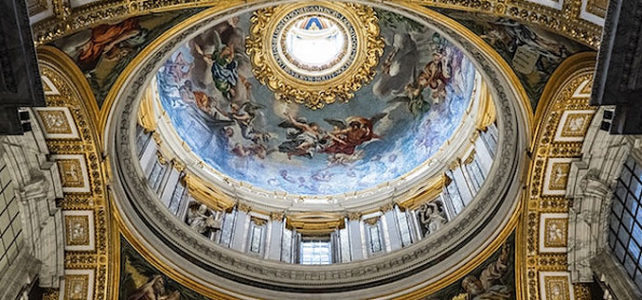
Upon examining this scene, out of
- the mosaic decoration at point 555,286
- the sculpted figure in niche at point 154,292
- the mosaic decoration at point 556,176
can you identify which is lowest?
the mosaic decoration at point 555,286

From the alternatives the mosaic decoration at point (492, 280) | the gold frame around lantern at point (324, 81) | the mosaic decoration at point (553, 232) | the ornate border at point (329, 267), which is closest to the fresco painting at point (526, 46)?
the ornate border at point (329, 267)

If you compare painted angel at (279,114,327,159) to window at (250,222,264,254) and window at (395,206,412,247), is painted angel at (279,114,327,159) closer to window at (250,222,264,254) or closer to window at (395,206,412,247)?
window at (250,222,264,254)

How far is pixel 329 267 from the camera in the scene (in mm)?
18953

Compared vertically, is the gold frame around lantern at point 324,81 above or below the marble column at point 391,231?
above

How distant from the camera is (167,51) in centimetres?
1455

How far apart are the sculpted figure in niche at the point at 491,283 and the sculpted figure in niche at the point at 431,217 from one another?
8.92ft

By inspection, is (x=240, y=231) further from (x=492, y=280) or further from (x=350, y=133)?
(x=492, y=280)

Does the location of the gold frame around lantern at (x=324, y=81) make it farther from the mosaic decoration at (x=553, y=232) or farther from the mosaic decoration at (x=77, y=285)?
the mosaic decoration at (x=77, y=285)

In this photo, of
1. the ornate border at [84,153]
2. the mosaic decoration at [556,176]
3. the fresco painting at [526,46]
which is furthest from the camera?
the mosaic decoration at [556,176]

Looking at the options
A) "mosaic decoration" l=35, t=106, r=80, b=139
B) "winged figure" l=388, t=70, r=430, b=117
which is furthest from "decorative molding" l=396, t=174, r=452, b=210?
"mosaic decoration" l=35, t=106, r=80, b=139

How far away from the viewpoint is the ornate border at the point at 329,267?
1508cm

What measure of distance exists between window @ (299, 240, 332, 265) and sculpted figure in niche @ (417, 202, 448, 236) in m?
3.21

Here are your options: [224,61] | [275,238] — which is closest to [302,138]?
[224,61]

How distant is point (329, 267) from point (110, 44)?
9.38 meters
